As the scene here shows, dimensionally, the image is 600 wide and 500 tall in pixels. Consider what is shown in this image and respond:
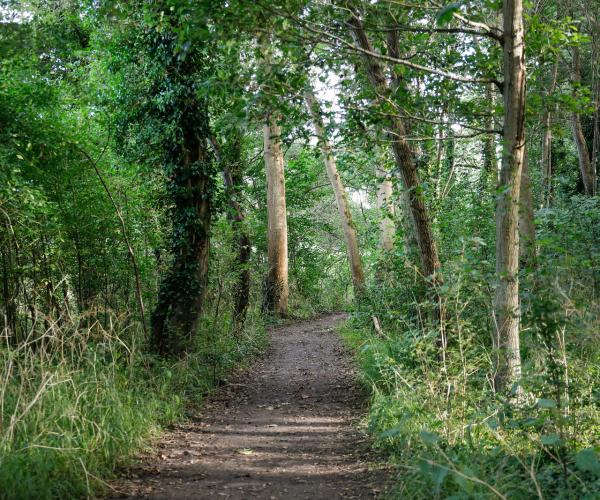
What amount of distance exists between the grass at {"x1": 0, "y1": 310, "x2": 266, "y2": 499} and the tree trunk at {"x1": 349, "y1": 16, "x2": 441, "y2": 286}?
3.79 metres

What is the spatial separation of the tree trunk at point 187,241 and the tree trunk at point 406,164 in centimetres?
307

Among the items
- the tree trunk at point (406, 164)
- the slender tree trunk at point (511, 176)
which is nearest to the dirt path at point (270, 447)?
the slender tree trunk at point (511, 176)

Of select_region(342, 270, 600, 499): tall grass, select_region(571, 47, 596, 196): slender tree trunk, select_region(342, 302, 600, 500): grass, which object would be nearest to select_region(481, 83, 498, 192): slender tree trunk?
select_region(571, 47, 596, 196): slender tree trunk

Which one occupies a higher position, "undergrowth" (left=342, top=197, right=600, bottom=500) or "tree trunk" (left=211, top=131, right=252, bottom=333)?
"tree trunk" (left=211, top=131, right=252, bottom=333)

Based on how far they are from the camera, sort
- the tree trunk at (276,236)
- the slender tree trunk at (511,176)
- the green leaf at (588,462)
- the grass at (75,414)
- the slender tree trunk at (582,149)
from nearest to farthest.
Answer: the green leaf at (588,462) < the grass at (75,414) < the slender tree trunk at (511,176) < the slender tree trunk at (582,149) < the tree trunk at (276,236)

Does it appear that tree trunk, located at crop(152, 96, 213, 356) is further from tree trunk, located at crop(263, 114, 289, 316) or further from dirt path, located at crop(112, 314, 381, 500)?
tree trunk, located at crop(263, 114, 289, 316)

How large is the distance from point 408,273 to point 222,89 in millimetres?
5167

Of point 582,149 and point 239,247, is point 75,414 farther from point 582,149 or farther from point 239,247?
A: point 582,149

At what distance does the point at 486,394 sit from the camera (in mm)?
5676

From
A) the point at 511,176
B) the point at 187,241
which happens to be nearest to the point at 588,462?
the point at 511,176

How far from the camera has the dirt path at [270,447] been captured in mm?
5262

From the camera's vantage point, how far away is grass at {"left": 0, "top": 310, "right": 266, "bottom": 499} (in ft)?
15.3

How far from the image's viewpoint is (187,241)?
962cm

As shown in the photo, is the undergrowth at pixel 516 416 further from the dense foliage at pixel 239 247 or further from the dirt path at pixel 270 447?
the dirt path at pixel 270 447
